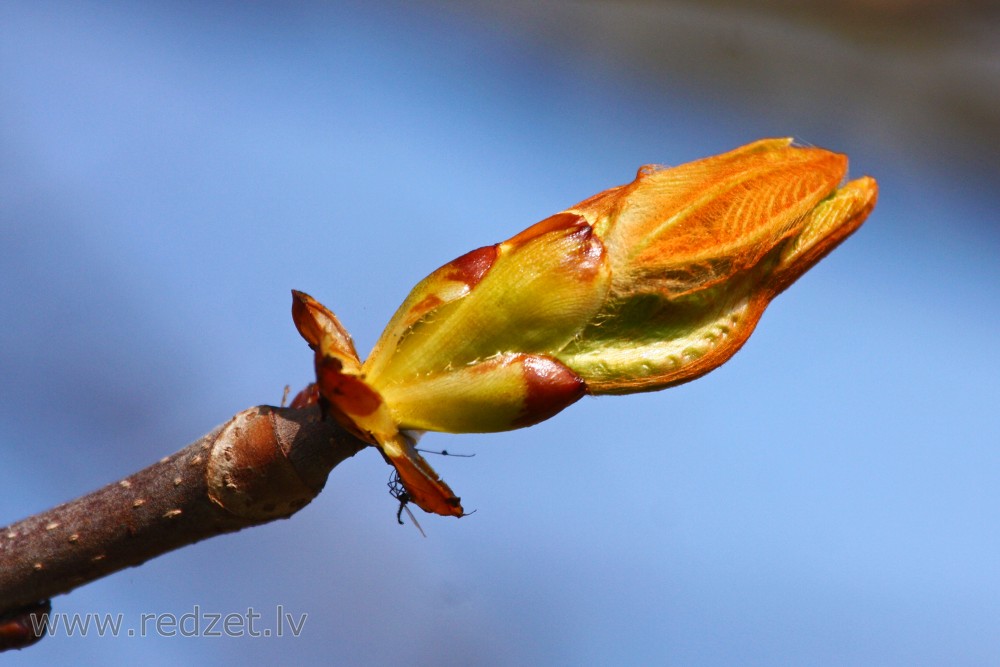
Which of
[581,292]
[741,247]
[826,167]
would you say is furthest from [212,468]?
[826,167]

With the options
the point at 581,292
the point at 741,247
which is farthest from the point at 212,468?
the point at 741,247

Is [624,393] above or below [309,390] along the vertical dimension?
below

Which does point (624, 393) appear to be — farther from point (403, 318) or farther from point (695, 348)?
point (403, 318)

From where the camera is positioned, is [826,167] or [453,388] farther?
[826,167]
